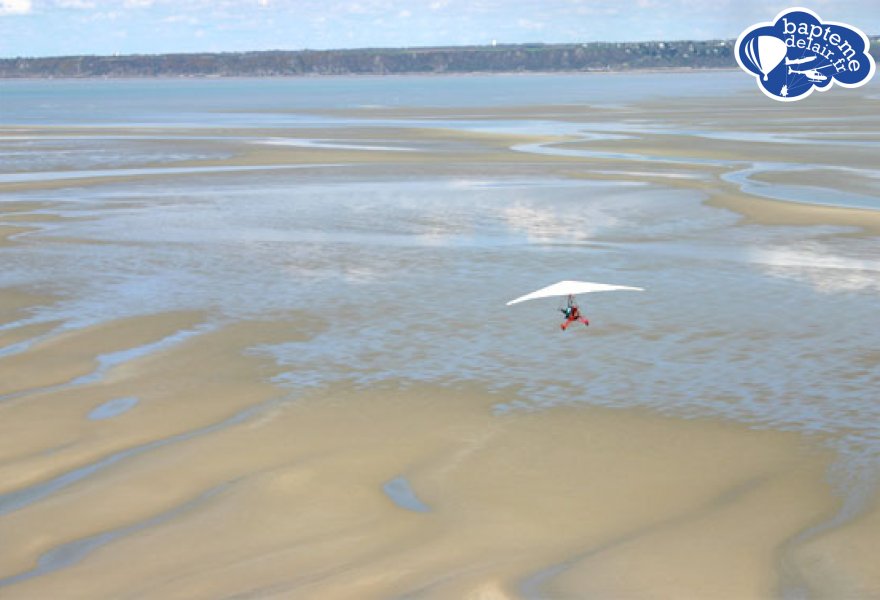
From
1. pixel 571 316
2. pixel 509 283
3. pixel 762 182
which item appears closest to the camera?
pixel 571 316

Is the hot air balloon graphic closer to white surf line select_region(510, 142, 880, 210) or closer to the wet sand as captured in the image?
white surf line select_region(510, 142, 880, 210)

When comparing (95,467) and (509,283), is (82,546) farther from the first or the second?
(509,283)

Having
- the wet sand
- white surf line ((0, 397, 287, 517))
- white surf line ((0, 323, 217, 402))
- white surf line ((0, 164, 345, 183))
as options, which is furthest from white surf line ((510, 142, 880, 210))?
white surf line ((0, 397, 287, 517))

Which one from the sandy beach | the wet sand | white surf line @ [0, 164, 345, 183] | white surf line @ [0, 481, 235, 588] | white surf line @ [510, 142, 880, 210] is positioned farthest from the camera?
white surf line @ [0, 164, 345, 183]

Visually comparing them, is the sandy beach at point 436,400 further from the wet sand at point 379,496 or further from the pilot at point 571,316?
the pilot at point 571,316

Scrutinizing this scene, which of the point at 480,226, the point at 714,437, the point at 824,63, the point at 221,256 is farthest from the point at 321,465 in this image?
the point at 824,63

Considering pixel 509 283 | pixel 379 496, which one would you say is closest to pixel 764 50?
pixel 509 283
